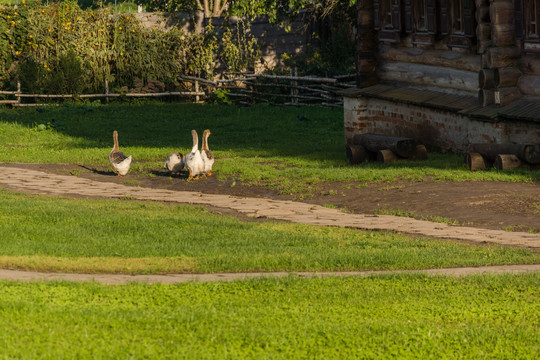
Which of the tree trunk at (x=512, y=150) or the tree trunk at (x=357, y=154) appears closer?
the tree trunk at (x=512, y=150)

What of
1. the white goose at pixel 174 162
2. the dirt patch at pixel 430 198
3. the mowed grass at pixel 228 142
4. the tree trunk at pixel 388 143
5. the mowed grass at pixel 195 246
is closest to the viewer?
the mowed grass at pixel 195 246

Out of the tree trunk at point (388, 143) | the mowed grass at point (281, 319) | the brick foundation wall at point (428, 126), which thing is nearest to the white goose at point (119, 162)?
the tree trunk at point (388, 143)

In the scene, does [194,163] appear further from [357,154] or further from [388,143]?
[388,143]

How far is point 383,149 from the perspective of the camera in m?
18.2

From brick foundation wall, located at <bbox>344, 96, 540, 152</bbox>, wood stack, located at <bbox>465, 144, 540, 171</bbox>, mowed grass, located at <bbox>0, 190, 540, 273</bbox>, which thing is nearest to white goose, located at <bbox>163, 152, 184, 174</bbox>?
mowed grass, located at <bbox>0, 190, 540, 273</bbox>

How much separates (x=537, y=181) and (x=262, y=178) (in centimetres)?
481

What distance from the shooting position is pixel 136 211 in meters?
12.8

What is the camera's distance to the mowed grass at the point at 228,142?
52.7 feet

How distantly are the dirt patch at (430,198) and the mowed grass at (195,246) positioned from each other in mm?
1611

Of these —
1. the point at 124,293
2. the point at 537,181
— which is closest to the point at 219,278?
the point at 124,293

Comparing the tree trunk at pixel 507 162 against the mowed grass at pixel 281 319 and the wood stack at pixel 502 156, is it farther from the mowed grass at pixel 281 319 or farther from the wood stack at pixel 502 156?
the mowed grass at pixel 281 319

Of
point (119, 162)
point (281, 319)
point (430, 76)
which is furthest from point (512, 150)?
point (281, 319)

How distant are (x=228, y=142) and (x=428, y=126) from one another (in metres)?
5.60

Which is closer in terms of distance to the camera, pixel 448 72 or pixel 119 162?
pixel 119 162
